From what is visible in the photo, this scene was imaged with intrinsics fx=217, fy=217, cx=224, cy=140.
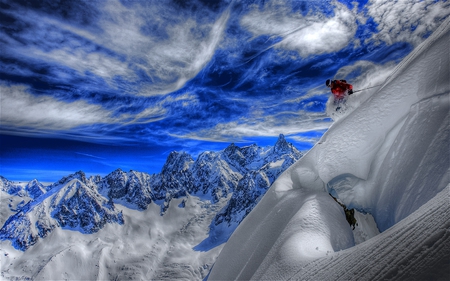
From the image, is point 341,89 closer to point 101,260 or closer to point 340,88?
point 340,88

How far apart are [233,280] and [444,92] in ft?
23.0

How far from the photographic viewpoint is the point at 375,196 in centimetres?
644

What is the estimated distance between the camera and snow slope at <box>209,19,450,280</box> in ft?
7.99

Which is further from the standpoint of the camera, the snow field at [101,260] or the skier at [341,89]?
the snow field at [101,260]

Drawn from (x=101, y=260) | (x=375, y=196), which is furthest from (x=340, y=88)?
(x=101, y=260)

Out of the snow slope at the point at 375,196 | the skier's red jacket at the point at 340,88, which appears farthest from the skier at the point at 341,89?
the snow slope at the point at 375,196

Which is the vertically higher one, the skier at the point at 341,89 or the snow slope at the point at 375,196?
the skier at the point at 341,89

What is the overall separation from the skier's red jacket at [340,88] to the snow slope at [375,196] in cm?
289

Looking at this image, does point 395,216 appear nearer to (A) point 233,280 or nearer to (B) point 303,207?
(B) point 303,207

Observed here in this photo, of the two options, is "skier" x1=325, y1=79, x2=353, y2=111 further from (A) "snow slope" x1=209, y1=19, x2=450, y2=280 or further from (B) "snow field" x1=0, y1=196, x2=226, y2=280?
(B) "snow field" x1=0, y1=196, x2=226, y2=280

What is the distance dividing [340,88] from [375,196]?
16.0ft

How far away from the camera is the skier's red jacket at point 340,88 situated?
9148mm

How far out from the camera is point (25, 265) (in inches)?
6757

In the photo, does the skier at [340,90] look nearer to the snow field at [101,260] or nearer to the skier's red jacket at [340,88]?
the skier's red jacket at [340,88]
